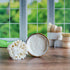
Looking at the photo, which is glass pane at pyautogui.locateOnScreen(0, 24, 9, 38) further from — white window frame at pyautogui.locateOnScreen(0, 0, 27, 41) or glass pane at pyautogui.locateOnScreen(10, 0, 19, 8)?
glass pane at pyautogui.locateOnScreen(10, 0, 19, 8)

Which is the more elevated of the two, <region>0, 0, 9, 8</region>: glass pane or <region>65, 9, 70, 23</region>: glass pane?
<region>0, 0, 9, 8</region>: glass pane

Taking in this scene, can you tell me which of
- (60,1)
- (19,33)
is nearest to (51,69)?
(19,33)

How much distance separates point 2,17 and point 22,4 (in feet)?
2.06

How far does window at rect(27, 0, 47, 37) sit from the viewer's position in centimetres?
306

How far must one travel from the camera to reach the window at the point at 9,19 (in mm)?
3088

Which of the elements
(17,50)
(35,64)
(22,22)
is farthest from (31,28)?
(35,64)

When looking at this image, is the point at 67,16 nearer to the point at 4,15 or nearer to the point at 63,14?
the point at 63,14

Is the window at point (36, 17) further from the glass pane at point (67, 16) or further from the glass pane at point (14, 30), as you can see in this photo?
the glass pane at point (67, 16)

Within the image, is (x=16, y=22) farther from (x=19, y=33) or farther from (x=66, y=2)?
(x=66, y=2)

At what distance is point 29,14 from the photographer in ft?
10.1

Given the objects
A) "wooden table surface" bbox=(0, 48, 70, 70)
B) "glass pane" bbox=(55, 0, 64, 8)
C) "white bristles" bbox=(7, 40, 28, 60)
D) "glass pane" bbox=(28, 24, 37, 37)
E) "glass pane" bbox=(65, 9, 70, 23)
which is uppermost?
"glass pane" bbox=(55, 0, 64, 8)

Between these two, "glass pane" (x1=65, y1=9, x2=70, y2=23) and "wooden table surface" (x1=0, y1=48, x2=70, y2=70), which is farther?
"glass pane" (x1=65, y1=9, x2=70, y2=23)

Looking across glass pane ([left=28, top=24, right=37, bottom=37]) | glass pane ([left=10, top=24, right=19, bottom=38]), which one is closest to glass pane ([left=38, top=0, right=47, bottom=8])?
glass pane ([left=28, top=24, right=37, bottom=37])

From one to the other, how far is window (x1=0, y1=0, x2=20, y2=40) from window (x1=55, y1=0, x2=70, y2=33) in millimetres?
955
